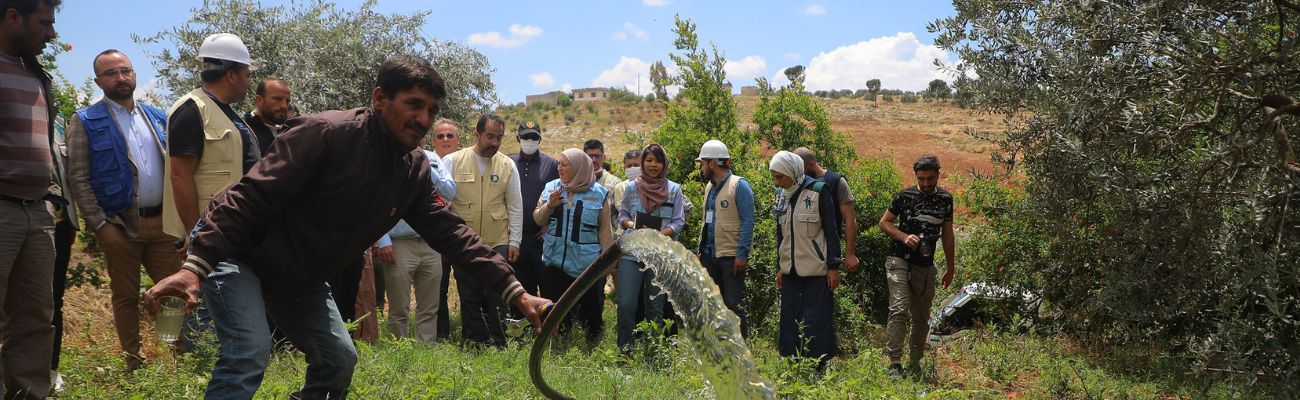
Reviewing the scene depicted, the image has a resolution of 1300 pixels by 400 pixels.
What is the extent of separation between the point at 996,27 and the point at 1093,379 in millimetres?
2824

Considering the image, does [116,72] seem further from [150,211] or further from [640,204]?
[640,204]

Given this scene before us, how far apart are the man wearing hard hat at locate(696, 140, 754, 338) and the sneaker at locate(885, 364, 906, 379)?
1093 millimetres

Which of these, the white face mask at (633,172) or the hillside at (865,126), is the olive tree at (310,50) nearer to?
the white face mask at (633,172)

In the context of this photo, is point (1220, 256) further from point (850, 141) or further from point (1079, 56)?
point (850, 141)

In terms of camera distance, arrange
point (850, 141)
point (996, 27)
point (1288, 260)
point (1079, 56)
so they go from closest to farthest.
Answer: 1. point (1288, 260)
2. point (1079, 56)
3. point (996, 27)
4. point (850, 141)

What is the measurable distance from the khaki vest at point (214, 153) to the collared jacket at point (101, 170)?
1.14 feet

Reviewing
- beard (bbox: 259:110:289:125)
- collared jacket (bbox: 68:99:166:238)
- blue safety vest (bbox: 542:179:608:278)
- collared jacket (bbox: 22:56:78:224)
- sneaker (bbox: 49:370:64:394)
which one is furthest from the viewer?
blue safety vest (bbox: 542:179:608:278)

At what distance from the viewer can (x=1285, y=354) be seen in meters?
4.74

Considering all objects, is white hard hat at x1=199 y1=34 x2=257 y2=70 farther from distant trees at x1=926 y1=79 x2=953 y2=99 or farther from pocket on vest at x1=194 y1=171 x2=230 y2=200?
distant trees at x1=926 y1=79 x2=953 y2=99

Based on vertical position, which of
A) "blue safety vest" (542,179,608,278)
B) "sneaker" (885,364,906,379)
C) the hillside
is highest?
"blue safety vest" (542,179,608,278)

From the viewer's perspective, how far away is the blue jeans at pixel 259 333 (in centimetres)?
318

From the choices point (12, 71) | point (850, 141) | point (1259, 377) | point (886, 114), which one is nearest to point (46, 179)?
point (12, 71)

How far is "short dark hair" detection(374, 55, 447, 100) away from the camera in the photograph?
10.9ft

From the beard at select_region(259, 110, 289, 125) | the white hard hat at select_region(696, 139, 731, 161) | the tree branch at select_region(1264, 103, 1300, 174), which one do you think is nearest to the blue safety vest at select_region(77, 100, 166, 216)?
the beard at select_region(259, 110, 289, 125)
